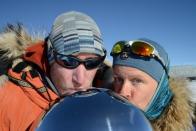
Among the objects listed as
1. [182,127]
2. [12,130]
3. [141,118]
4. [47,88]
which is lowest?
[182,127]

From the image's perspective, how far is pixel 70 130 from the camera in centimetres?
109

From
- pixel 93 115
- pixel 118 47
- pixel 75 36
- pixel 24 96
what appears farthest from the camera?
pixel 118 47

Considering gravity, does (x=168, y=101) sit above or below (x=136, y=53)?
below

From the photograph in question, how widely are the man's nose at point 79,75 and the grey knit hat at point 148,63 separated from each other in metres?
0.57

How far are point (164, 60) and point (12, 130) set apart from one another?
4.22 ft

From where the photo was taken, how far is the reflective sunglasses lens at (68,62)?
6.30 ft

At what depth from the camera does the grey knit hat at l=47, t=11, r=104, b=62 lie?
1997 millimetres

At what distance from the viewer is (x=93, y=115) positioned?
1.12 m

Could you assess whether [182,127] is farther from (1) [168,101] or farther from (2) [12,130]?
(2) [12,130]

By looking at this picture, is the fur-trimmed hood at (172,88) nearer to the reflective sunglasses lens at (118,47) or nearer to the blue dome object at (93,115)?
the reflective sunglasses lens at (118,47)

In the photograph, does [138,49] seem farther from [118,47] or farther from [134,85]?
[134,85]

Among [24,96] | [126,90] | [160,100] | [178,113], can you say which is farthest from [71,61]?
[178,113]

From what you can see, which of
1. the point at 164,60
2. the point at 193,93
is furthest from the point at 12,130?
the point at 193,93

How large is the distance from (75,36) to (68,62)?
0.19 meters
